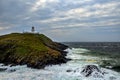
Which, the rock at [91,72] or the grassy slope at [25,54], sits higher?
the grassy slope at [25,54]

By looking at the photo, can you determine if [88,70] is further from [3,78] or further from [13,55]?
[13,55]

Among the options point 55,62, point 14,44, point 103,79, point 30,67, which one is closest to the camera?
point 103,79

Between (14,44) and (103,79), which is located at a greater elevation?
(14,44)

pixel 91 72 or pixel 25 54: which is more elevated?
pixel 25 54

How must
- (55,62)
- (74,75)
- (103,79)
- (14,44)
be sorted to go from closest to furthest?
(103,79), (74,75), (55,62), (14,44)

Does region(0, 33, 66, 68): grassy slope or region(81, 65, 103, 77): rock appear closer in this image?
region(81, 65, 103, 77): rock

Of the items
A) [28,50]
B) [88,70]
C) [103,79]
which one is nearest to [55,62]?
[28,50]

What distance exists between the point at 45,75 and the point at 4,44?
112 ft

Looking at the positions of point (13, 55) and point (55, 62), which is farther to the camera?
point (13, 55)

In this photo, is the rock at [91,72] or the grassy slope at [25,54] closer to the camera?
the rock at [91,72]

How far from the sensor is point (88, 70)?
41.3 m

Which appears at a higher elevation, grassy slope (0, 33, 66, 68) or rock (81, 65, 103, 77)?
grassy slope (0, 33, 66, 68)

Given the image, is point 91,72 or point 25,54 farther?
point 25,54

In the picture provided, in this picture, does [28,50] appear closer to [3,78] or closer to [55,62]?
[55,62]
